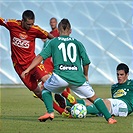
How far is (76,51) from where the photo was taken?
40.5ft

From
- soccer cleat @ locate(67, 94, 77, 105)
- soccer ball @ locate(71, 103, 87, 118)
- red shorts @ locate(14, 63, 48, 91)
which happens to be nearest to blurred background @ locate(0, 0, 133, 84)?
red shorts @ locate(14, 63, 48, 91)

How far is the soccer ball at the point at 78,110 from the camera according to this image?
1332 cm

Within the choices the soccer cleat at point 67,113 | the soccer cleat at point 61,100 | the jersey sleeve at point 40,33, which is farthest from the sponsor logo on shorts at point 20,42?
the soccer cleat at point 67,113

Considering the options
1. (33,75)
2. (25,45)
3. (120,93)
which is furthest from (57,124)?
(25,45)

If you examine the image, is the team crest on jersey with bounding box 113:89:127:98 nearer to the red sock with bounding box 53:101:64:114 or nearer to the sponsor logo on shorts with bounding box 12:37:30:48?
the red sock with bounding box 53:101:64:114

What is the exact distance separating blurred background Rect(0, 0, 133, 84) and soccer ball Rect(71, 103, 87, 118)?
63.5ft

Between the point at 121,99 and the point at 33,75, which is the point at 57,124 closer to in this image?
the point at 121,99

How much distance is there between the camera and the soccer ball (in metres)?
13.3

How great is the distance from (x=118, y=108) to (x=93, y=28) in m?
21.0

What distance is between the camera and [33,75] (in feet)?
48.1

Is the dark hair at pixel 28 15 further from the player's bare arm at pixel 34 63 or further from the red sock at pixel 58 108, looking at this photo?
the red sock at pixel 58 108

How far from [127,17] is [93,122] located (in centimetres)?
2269

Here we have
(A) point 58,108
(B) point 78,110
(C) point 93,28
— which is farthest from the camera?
(C) point 93,28

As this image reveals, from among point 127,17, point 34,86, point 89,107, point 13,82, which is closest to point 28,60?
point 34,86
